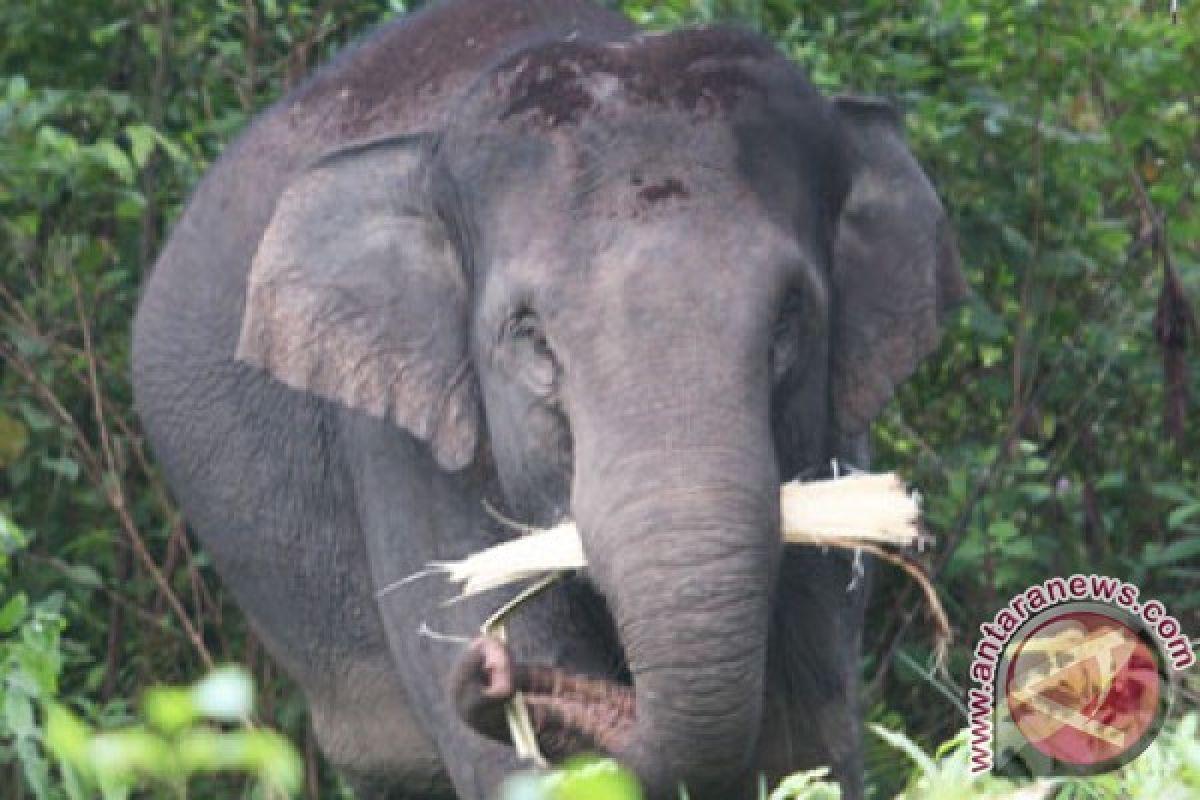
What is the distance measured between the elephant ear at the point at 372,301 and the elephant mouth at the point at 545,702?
0.54 m

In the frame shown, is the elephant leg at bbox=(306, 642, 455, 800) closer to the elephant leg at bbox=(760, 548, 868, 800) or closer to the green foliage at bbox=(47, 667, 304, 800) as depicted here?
the elephant leg at bbox=(760, 548, 868, 800)

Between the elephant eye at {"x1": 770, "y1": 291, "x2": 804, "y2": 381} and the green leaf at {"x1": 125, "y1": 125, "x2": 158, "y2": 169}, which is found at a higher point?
the elephant eye at {"x1": 770, "y1": 291, "x2": 804, "y2": 381}

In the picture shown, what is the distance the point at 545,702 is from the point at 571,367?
49 cm

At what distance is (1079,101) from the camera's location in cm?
854

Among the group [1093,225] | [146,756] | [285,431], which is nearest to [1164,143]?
[1093,225]

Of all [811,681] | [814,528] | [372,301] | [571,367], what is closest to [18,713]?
[571,367]

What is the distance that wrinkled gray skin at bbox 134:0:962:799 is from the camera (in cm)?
504

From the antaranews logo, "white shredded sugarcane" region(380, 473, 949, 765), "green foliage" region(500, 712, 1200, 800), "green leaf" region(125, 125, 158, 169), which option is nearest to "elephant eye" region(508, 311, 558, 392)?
"white shredded sugarcane" region(380, 473, 949, 765)

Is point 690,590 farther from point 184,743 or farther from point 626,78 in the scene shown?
point 184,743

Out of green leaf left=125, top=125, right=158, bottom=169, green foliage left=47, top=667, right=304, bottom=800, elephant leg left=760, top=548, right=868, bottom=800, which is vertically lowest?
elephant leg left=760, top=548, right=868, bottom=800

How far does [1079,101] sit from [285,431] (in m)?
2.68

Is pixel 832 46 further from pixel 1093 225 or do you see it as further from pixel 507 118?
pixel 507 118

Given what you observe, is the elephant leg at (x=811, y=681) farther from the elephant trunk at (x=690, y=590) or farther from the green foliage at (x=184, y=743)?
the green foliage at (x=184, y=743)

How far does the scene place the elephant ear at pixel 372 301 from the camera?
5734 millimetres
